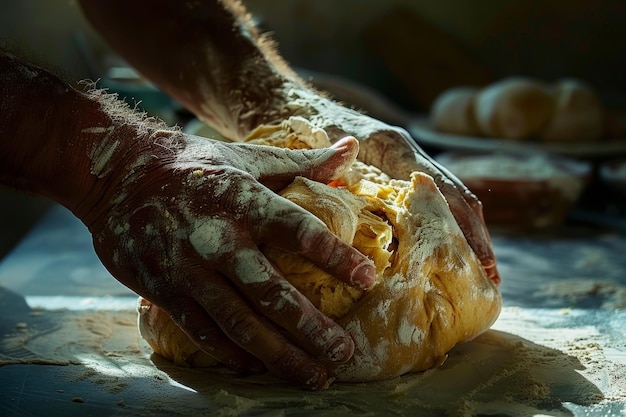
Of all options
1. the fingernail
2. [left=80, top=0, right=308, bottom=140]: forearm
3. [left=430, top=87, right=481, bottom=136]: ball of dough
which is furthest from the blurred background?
the fingernail

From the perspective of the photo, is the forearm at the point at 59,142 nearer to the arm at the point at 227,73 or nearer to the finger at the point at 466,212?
Result: the arm at the point at 227,73

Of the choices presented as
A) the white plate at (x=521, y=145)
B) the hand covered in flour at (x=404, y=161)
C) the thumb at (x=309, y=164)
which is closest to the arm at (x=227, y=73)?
the hand covered in flour at (x=404, y=161)

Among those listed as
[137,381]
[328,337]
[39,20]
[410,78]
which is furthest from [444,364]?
[410,78]

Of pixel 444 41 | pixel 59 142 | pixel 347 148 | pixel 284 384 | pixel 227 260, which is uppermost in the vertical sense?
pixel 444 41

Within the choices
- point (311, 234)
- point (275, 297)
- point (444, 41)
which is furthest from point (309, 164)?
point (444, 41)

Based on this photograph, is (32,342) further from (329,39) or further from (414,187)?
(329,39)

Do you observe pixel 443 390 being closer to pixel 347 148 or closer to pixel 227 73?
pixel 347 148
